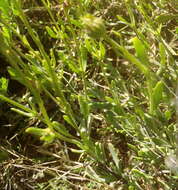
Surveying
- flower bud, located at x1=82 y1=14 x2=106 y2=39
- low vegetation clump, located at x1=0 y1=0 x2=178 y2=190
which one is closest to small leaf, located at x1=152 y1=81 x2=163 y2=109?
low vegetation clump, located at x1=0 y1=0 x2=178 y2=190

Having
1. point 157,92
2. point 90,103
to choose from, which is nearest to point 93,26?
point 157,92

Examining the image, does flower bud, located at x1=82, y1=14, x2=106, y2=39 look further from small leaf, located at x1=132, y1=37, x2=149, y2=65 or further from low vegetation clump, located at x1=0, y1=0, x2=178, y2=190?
small leaf, located at x1=132, y1=37, x2=149, y2=65

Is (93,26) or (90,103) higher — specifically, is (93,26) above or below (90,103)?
above

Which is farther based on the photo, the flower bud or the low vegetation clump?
the low vegetation clump

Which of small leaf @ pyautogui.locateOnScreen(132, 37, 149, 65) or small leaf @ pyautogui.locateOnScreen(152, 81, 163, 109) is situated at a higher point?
small leaf @ pyautogui.locateOnScreen(132, 37, 149, 65)

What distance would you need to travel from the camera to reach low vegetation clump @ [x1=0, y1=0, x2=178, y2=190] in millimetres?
1115

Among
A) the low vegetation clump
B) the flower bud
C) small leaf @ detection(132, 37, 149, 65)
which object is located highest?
the flower bud

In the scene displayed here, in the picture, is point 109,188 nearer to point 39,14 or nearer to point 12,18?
point 12,18

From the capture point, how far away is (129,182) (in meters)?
1.35

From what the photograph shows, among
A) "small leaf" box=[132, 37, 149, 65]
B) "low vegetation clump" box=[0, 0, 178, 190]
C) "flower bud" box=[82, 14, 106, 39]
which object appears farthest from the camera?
"low vegetation clump" box=[0, 0, 178, 190]

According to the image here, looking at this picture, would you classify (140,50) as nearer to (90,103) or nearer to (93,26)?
(93,26)

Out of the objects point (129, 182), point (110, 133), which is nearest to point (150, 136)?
point (129, 182)

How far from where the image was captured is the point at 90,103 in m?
1.36

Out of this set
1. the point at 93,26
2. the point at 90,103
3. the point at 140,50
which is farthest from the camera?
the point at 90,103
